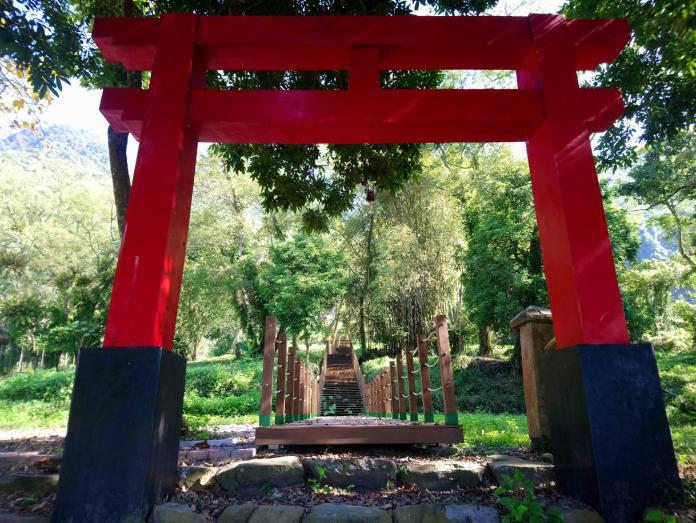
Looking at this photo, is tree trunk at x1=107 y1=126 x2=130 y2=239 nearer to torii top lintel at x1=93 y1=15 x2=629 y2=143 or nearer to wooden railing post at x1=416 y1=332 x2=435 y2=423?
torii top lintel at x1=93 y1=15 x2=629 y2=143

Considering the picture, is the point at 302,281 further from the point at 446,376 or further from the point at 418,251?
the point at 446,376

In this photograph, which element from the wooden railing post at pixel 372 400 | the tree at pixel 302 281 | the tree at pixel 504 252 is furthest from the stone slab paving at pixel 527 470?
the tree at pixel 302 281

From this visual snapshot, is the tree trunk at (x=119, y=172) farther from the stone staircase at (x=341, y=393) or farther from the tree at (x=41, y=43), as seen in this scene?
the stone staircase at (x=341, y=393)

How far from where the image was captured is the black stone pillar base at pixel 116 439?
2.12 metres

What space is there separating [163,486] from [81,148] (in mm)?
130182

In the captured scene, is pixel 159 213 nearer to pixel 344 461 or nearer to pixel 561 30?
pixel 344 461

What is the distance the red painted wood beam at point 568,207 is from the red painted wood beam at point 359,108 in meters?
0.12

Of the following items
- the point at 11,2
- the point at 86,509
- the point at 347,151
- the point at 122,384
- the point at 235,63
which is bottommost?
the point at 86,509

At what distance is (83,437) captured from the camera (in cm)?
221

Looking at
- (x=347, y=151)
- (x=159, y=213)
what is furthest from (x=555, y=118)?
(x=347, y=151)

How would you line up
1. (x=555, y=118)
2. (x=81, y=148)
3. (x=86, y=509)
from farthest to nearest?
(x=81, y=148), (x=555, y=118), (x=86, y=509)

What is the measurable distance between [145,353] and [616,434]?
2.51 meters

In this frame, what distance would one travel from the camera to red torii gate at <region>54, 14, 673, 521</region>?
2.53 m

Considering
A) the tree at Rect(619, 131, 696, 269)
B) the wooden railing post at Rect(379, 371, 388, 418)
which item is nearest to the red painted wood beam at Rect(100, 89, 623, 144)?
the wooden railing post at Rect(379, 371, 388, 418)
